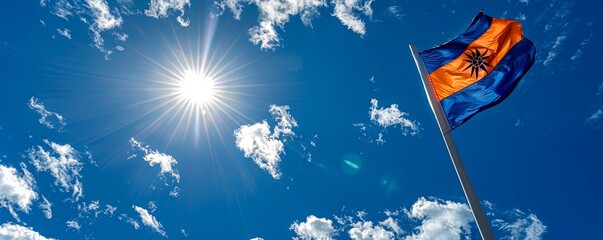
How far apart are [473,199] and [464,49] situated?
530cm

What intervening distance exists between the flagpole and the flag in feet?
1.54

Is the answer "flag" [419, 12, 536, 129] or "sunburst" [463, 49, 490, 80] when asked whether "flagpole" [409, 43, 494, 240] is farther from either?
"sunburst" [463, 49, 490, 80]

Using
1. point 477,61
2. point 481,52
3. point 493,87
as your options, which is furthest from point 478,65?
point 493,87

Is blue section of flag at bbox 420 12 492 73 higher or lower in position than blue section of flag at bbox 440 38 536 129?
higher

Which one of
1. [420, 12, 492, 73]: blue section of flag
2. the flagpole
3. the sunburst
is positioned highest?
[420, 12, 492, 73]: blue section of flag

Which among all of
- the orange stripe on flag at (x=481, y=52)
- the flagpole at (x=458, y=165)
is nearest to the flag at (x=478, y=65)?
the orange stripe on flag at (x=481, y=52)

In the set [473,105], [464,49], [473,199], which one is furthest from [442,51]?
[473,199]

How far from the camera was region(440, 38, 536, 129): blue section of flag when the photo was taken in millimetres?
9789

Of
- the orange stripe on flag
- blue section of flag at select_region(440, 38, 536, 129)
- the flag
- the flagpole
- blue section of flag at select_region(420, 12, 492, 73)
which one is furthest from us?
blue section of flag at select_region(420, 12, 492, 73)

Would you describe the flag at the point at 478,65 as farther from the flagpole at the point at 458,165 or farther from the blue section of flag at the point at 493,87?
the flagpole at the point at 458,165

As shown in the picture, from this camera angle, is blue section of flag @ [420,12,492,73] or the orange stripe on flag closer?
the orange stripe on flag

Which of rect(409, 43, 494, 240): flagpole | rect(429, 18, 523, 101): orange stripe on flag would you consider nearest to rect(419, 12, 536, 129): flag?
rect(429, 18, 523, 101): orange stripe on flag

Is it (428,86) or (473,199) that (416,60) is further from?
(473,199)

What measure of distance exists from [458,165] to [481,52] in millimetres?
4619
